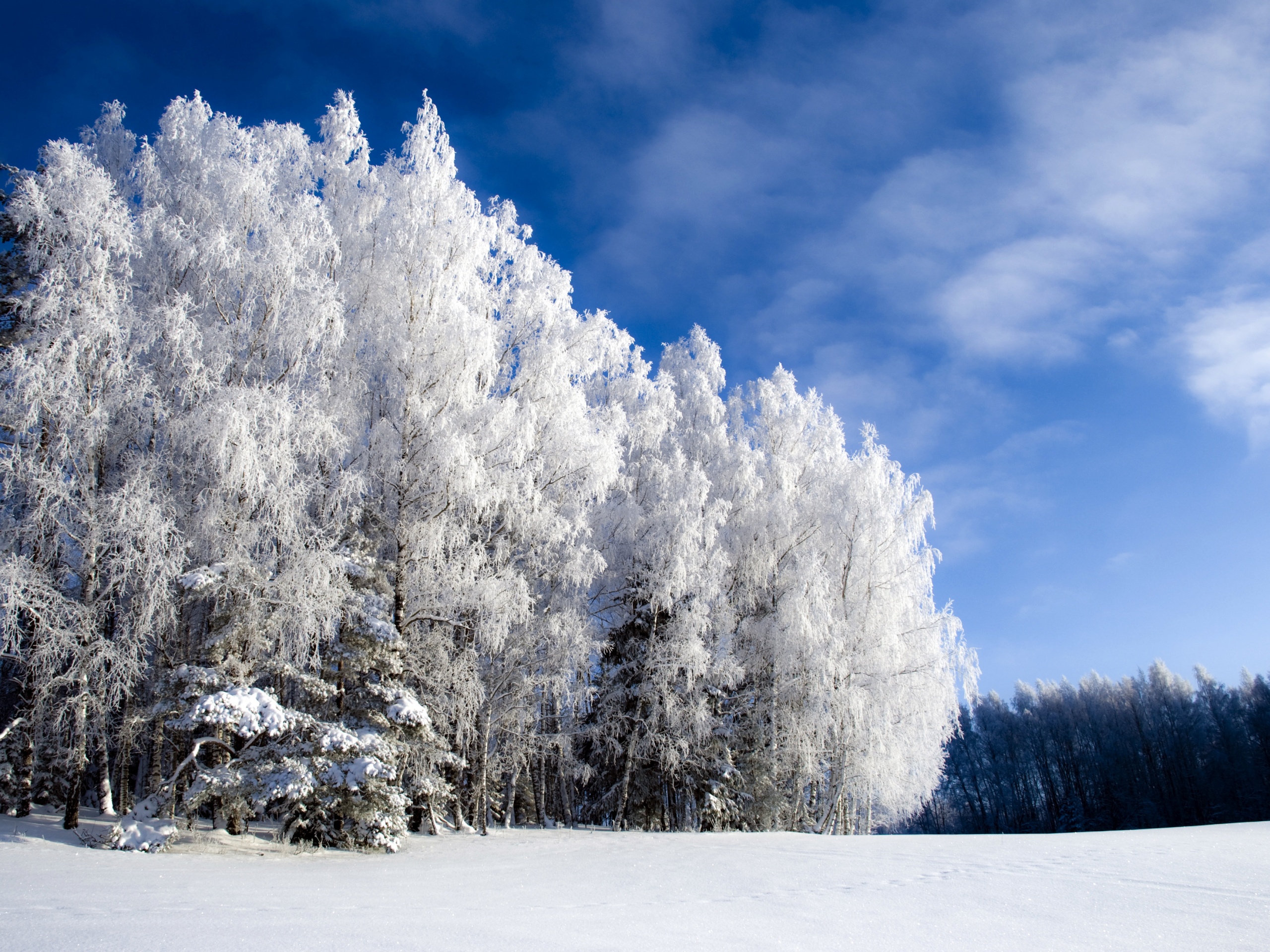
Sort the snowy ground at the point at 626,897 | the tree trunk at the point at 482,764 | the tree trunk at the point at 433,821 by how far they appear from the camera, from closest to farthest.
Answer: the snowy ground at the point at 626,897, the tree trunk at the point at 433,821, the tree trunk at the point at 482,764

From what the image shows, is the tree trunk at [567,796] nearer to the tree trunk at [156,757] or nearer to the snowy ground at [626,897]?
the snowy ground at [626,897]

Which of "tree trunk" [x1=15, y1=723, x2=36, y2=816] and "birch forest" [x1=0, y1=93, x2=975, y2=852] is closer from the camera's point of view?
"birch forest" [x1=0, y1=93, x2=975, y2=852]

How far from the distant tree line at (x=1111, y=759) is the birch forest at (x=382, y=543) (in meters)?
26.2

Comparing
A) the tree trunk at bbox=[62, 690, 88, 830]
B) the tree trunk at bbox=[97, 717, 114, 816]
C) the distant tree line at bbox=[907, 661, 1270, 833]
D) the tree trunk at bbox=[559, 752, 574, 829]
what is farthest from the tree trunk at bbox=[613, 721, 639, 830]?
the distant tree line at bbox=[907, 661, 1270, 833]

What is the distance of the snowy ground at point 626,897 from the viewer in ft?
13.2

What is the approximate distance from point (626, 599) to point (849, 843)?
6.90m

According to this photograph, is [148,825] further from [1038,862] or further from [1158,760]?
[1158,760]

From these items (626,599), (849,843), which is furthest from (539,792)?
(849,843)

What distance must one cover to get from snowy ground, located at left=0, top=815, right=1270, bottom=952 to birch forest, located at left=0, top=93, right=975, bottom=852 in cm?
154

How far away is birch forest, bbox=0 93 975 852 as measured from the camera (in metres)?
9.54

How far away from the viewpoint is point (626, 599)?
16.5 metres

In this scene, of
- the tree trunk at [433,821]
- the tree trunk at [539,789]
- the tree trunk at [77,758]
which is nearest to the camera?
the tree trunk at [77,758]

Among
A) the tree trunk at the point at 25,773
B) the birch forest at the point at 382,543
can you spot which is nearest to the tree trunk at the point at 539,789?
the birch forest at the point at 382,543

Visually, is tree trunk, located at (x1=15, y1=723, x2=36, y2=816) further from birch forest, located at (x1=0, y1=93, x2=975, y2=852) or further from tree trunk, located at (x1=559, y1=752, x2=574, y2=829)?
tree trunk, located at (x1=559, y1=752, x2=574, y2=829)
